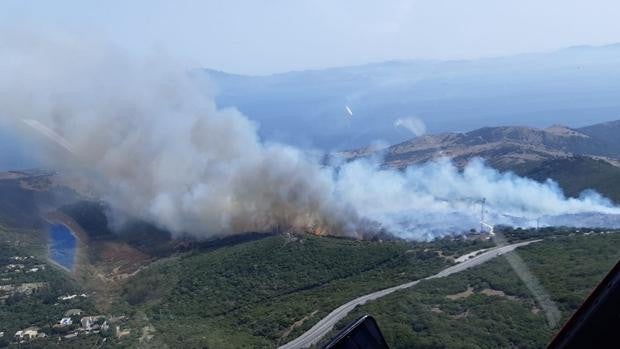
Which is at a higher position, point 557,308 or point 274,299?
point 557,308

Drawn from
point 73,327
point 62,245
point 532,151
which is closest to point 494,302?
point 73,327

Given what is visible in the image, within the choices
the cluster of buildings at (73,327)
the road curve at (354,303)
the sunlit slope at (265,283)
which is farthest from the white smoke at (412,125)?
the cluster of buildings at (73,327)

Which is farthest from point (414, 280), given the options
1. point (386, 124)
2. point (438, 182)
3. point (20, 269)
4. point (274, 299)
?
point (386, 124)

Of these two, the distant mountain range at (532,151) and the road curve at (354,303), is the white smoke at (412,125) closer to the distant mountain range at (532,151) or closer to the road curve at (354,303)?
the distant mountain range at (532,151)

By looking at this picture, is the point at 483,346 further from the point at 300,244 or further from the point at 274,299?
the point at 300,244

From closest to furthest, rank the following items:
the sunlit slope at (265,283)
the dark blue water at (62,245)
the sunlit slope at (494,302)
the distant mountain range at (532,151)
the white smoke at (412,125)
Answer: the sunlit slope at (494,302) → the sunlit slope at (265,283) → the dark blue water at (62,245) → the distant mountain range at (532,151) → the white smoke at (412,125)

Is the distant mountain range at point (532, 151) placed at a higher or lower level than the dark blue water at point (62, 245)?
lower

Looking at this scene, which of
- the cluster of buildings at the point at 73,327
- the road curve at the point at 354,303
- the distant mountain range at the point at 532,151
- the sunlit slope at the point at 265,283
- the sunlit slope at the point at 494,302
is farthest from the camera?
the distant mountain range at the point at 532,151
